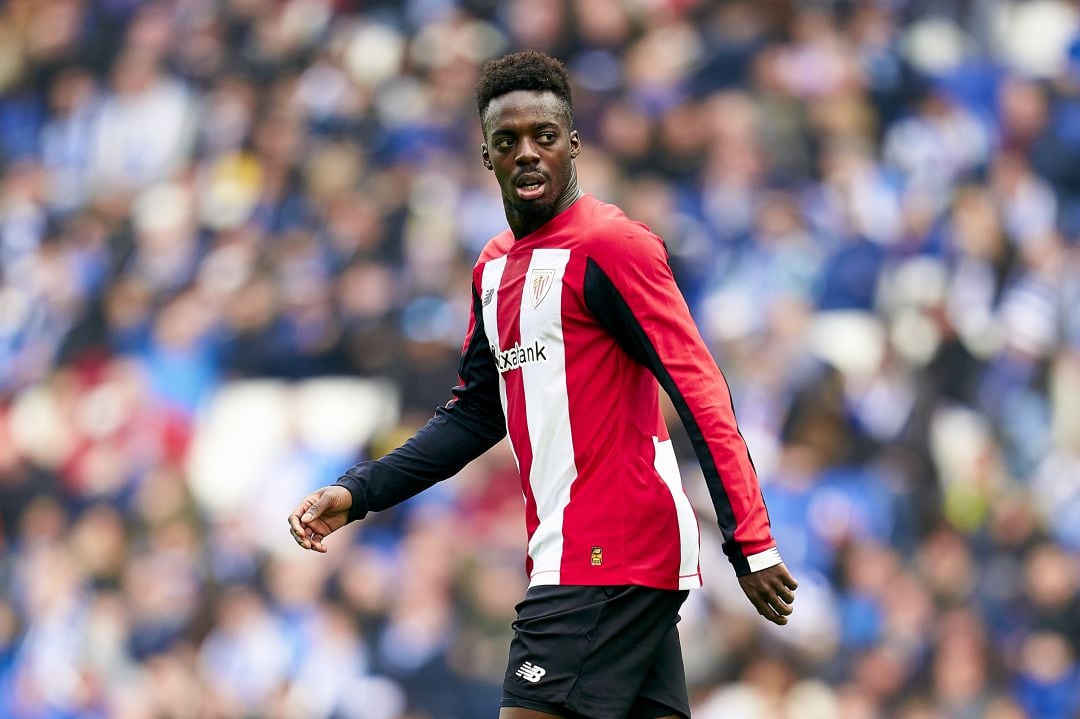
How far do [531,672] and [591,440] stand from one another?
560 mm

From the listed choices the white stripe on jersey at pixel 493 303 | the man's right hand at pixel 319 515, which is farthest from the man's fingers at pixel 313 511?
the white stripe on jersey at pixel 493 303

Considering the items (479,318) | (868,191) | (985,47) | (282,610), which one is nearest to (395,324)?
(282,610)

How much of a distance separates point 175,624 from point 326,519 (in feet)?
17.6

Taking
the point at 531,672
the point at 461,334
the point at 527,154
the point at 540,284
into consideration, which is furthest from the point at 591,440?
the point at 461,334

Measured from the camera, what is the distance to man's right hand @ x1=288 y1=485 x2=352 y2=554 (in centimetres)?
363

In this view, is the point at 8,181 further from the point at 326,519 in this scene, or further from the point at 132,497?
the point at 326,519

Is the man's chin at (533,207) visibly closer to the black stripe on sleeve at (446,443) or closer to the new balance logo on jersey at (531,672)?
the black stripe on sleeve at (446,443)

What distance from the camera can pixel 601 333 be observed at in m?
3.53

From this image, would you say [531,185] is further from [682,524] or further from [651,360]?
[682,524]

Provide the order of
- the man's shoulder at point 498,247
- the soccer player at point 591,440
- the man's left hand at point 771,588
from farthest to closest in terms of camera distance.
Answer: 1. the man's shoulder at point 498,247
2. the soccer player at point 591,440
3. the man's left hand at point 771,588

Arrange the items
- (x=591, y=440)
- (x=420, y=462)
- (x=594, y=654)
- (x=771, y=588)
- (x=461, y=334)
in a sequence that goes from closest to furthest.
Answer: (x=771, y=588) → (x=594, y=654) → (x=591, y=440) → (x=420, y=462) → (x=461, y=334)

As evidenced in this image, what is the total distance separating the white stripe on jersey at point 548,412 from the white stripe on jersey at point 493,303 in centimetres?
13

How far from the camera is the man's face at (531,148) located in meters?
3.59

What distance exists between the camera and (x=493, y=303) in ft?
12.2
